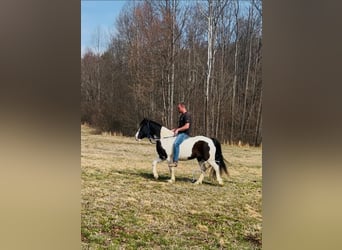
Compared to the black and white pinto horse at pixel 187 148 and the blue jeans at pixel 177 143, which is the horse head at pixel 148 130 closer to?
the black and white pinto horse at pixel 187 148

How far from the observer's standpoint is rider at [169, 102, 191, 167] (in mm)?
2820

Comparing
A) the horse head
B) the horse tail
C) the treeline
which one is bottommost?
the horse tail

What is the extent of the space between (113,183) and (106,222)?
0.84 feet

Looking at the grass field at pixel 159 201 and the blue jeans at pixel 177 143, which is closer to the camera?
the grass field at pixel 159 201

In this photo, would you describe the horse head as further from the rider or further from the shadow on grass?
the shadow on grass

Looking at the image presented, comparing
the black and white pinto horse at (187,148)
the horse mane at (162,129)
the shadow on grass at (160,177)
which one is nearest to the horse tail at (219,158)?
the black and white pinto horse at (187,148)

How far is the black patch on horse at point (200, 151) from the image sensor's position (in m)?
2.83

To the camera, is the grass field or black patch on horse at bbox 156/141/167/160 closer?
the grass field

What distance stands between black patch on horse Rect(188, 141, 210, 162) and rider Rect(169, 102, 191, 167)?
0.31 ft

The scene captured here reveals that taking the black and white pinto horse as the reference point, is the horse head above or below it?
above

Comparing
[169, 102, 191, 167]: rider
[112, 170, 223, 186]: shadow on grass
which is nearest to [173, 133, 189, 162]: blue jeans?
[169, 102, 191, 167]: rider

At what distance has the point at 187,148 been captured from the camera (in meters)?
2.85
